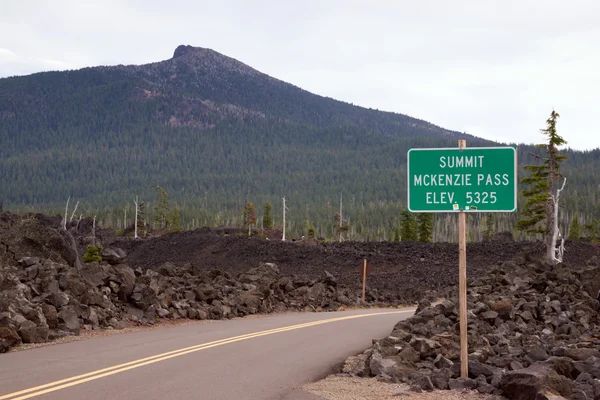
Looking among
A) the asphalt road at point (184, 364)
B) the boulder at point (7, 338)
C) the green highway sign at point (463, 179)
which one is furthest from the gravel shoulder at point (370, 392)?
the boulder at point (7, 338)

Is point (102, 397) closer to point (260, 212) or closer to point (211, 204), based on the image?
point (260, 212)

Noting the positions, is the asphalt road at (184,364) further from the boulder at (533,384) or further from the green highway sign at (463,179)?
the green highway sign at (463,179)

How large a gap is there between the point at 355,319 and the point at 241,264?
35.8 metres

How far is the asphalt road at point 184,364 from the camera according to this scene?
10.3m

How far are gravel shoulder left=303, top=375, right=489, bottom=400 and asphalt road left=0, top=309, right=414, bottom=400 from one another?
34 centimetres

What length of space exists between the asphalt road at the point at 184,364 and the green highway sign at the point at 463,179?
3.33 metres

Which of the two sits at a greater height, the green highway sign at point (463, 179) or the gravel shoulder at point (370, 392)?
the green highway sign at point (463, 179)

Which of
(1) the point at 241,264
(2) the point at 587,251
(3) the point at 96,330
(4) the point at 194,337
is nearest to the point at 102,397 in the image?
(4) the point at 194,337

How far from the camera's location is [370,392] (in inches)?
412

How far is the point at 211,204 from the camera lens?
7633 inches

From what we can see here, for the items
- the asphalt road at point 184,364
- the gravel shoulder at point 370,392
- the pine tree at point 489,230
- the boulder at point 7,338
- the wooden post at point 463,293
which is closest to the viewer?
the gravel shoulder at point 370,392

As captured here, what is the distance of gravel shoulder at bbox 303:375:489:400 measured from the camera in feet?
33.1

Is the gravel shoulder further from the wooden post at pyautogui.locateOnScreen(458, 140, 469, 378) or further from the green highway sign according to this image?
the green highway sign

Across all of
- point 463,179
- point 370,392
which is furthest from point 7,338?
point 463,179
